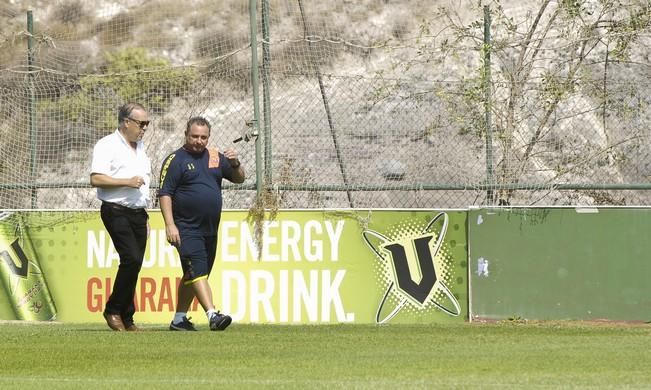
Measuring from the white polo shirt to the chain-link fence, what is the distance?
230 cm

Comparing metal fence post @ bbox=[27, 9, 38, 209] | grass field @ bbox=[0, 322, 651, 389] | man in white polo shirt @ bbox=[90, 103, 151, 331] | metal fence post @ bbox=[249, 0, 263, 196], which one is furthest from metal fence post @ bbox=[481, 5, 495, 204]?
metal fence post @ bbox=[27, 9, 38, 209]

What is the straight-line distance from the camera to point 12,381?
680cm

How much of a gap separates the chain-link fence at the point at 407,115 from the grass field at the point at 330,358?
2294mm

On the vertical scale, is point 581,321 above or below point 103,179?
below

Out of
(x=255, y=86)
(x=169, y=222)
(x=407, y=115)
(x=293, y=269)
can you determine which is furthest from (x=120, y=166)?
(x=407, y=115)

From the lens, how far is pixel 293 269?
12.2m

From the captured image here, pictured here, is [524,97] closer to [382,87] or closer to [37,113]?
[382,87]

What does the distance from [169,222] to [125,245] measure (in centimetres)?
41

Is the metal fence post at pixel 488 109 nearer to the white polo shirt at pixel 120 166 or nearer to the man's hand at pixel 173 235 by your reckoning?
the man's hand at pixel 173 235

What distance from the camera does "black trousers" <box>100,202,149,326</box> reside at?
33.6 feet

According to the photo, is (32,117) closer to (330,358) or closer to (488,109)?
(488,109)

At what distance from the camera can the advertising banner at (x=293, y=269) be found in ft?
39.6

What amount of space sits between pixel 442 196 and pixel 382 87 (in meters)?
1.29

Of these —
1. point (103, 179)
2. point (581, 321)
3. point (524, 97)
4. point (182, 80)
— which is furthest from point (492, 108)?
point (103, 179)
